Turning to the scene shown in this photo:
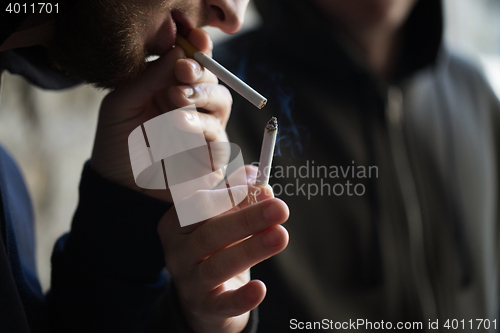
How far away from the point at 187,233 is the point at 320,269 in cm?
49

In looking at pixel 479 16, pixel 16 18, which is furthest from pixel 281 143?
pixel 479 16

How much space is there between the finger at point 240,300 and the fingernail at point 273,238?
59mm

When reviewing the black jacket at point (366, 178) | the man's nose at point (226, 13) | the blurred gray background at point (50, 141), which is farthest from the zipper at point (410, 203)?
the man's nose at point (226, 13)

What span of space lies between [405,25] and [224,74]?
3.05 ft

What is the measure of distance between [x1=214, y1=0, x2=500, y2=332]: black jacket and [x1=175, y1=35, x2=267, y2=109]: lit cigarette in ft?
0.94

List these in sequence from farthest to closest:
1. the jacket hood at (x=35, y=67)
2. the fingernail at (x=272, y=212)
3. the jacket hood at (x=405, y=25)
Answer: the jacket hood at (x=405, y=25)
the jacket hood at (x=35, y=67)
the fingernail at (x=272, y=212)

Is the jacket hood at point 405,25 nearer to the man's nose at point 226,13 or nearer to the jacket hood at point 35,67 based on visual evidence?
the man's nose at point 226,13

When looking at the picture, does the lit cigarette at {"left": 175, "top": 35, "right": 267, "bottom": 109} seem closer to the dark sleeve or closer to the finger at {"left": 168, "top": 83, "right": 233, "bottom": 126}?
the finger at {"left": 168, "top": 83, "right": 233, "bottom": 126}

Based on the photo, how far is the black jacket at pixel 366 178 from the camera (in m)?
0.84

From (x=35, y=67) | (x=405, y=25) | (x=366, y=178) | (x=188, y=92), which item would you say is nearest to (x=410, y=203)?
(x=366, y=178)

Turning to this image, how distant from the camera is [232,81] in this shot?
45cm

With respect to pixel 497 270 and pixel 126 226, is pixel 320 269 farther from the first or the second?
pixel 497 270

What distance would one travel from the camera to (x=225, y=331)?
20.3 inches

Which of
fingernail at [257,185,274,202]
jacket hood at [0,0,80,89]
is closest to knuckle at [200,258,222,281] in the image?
fingernail at [257,185,274,202]
